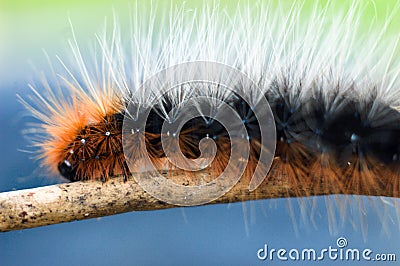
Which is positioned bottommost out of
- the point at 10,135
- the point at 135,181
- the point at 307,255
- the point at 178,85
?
the point at 307,255

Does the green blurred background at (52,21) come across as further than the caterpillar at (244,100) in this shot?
Yes

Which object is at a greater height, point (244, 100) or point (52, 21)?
point (52, 21)

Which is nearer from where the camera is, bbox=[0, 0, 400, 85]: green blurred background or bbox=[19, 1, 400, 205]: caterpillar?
bbox=[19, 1, 400, 205]: caterpillar

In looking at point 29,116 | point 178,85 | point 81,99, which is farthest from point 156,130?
point 29,116

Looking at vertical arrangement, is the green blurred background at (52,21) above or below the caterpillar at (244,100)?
above

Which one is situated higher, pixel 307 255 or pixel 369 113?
pixel 369 113

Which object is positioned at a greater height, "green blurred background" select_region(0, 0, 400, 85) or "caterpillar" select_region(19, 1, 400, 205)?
"green blurred background" select_region(0, 0, 400, 85)

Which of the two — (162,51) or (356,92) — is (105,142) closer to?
(162,51)

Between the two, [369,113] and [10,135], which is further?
[10,135]
